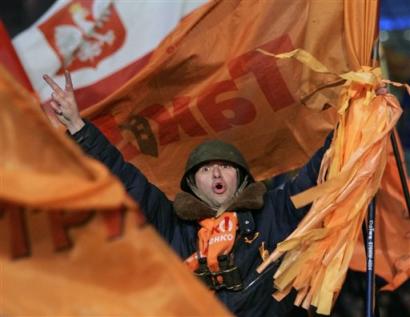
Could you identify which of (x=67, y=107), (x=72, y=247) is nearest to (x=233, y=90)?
(x=67, y=107)

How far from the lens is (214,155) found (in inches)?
147

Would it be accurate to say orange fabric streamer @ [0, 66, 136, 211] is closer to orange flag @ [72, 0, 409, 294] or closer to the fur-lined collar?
the fur-lined collar

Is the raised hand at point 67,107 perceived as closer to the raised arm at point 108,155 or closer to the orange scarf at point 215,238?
the raised arm at point 108,155

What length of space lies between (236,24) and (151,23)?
42 centimetres

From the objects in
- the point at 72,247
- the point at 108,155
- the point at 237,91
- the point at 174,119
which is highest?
the point at 237,91

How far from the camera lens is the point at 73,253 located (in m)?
2.07

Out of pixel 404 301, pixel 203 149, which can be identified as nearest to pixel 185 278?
pixel 203 149

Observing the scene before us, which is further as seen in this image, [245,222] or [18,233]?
[245,222]

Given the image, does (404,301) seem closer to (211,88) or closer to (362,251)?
(362,251)

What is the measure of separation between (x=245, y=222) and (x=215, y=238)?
0.50 ft

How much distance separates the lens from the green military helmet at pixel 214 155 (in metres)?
3.74

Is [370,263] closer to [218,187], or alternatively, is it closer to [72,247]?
[218,187]

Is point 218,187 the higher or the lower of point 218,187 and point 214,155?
the lower

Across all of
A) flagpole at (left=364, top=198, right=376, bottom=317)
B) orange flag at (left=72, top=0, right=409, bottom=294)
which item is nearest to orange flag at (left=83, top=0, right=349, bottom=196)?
orange flag at (left=72, top=0, right=409, bottom=294)
